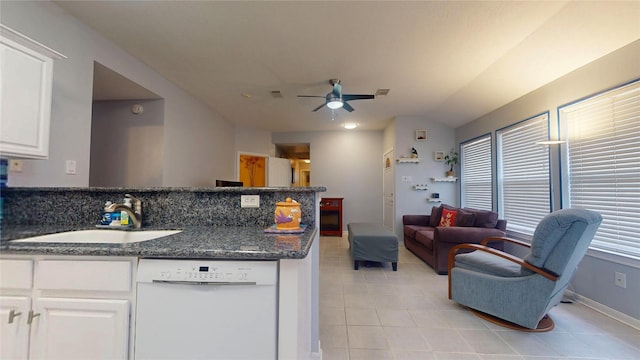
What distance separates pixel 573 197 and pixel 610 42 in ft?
4.91

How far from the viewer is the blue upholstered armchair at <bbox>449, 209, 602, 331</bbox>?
1.76 m

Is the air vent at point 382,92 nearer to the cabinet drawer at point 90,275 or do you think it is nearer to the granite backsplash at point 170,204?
the granite backsplash at point 170,204

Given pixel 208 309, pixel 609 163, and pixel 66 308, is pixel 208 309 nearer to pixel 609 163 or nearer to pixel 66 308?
pixel 66 308

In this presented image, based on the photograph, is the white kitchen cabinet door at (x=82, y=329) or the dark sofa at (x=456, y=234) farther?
the dark sofa at (x=456, y=234)

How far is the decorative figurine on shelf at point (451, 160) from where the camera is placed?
4.94 m

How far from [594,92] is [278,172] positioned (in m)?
5.55

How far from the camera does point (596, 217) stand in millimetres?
1752

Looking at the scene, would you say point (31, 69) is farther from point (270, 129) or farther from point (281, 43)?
point (270, 129)

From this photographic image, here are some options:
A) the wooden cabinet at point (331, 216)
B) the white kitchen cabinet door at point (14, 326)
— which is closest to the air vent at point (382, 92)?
the wooden cabinet at point (331, 216)

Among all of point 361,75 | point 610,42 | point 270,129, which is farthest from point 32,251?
point 270,129

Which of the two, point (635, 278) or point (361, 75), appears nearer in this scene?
point (635, 278)

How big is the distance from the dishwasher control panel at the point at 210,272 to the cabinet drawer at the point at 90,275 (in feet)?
0.22

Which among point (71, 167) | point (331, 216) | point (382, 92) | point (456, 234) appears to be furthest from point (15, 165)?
point (331, 216)

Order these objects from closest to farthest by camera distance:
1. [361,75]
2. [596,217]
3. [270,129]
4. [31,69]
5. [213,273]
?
[213,273] → [31,69] → [596,217] → [361,75] → [270,129]
